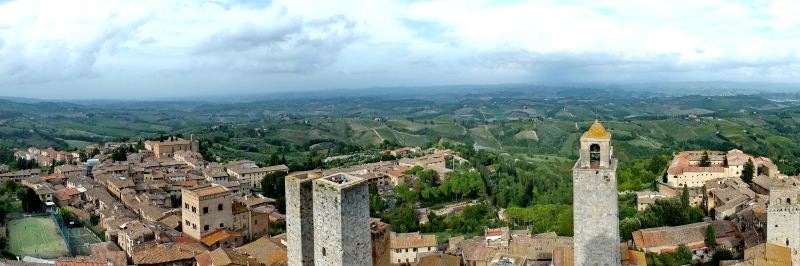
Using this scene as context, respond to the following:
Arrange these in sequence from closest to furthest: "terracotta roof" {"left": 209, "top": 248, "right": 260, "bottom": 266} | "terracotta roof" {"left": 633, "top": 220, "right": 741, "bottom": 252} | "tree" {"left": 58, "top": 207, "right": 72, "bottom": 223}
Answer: "terracotta roof" {"left": 209, "top": 248, "right": 260, "bottom": 266} → "terracotta roof" {"left": 633, "top": 220, "right": 741, "bottom": 252} → "tree" {"left": 58, "top": 207, "right": 72, "bottom": 223}

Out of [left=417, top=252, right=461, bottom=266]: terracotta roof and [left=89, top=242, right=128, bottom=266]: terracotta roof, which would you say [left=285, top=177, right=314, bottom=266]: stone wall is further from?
[left=89, top=242, right=128, bottom=266]: terracotta roof

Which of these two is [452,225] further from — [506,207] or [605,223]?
[605,223]

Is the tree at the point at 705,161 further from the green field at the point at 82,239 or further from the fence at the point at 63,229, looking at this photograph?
the fence at the point at 63,229

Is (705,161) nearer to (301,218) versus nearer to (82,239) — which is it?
(82,239)

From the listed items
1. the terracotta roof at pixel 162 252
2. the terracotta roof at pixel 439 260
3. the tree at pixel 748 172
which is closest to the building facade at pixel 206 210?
the terracotta roof at pixel 162 252

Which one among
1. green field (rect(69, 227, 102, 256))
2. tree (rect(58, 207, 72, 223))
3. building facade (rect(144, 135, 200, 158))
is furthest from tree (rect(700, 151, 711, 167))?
building facade (rect(144, 135, 200, 158))
